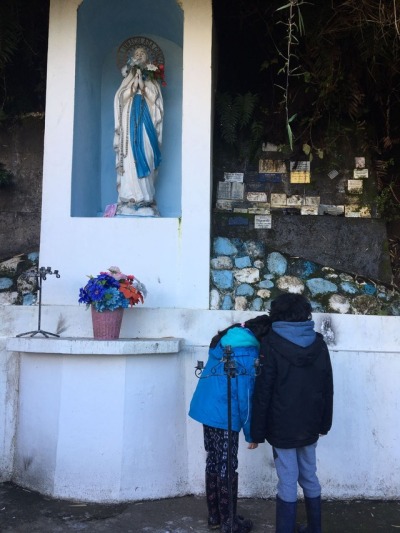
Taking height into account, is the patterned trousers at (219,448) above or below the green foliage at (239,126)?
below

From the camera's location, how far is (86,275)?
17.3 feet

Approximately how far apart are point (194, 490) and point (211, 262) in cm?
182

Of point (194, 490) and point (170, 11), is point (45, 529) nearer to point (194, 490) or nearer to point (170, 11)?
point (194, 490)

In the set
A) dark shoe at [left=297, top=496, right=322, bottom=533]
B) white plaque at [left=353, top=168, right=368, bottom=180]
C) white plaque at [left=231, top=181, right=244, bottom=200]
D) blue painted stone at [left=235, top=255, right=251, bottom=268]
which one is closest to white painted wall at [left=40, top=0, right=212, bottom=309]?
blue painted stone at [left=235, top=255, right=251, bottom=268]

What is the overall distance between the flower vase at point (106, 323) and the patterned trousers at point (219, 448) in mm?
1169

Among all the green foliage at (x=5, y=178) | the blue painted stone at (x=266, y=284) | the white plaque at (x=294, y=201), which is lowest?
the blue painted stone at (x=266, y=284)

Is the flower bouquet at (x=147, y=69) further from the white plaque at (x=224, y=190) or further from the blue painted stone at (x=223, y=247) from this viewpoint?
the blue painted stone at (x=223, y=247)

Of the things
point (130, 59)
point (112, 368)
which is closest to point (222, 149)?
point (130, 59)

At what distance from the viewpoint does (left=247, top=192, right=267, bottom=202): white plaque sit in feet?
19.9

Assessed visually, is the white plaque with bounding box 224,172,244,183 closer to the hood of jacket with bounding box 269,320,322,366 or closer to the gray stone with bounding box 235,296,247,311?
the gray stone with bounding box 235,296,247,311

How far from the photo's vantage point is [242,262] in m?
5.54

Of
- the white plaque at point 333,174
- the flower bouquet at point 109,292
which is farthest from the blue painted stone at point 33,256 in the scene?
the white plaque at point 333,174

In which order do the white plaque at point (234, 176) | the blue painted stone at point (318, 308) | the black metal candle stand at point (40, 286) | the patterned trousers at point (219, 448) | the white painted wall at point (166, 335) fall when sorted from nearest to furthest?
1. the patterned trousers at point (219, 448)
2. the white painted wall at point (166, 335)
3. the black metal candle stand at point (40, 286)
4. the blue painted stone at point (318, 308)
5. the white plaque at point (234, 176)

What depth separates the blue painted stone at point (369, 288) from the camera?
5.42m
